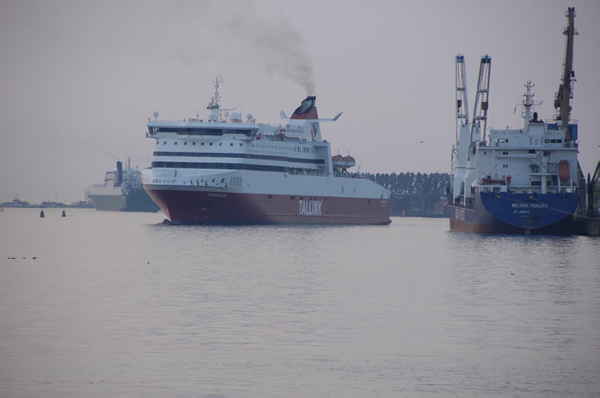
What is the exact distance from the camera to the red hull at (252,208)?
Result: 226ft

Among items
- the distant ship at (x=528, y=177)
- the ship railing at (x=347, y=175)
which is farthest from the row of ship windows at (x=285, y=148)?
the distant ship at (x=528, y=177)

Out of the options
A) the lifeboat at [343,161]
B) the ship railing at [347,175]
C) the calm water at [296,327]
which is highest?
the lifeboat at [343,161]

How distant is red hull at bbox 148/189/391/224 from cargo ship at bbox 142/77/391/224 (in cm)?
9

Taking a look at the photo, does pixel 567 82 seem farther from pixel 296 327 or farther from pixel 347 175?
pixel 296 327

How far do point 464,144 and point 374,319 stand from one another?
219ft

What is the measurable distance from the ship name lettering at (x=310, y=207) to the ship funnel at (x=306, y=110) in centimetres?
1254

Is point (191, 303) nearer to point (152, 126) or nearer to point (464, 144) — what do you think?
point (152, 126)

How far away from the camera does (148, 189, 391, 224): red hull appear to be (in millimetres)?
68875

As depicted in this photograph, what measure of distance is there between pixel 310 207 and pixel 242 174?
1239 centimetres

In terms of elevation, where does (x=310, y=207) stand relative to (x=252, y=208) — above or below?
above

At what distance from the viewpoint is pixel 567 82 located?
71.4 metres

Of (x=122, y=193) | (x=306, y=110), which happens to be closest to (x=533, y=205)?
(x=306, y=110)

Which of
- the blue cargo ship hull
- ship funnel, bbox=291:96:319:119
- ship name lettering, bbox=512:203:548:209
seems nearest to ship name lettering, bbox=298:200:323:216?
ship funnel, bbox=291:96:319:119

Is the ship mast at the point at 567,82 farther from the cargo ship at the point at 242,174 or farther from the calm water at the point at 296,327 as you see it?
the calm water at the point at 296,327
